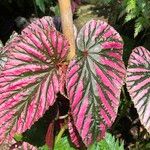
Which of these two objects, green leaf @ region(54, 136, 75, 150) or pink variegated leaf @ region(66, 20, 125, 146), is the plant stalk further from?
green leaf @ region(54, 136, 75, 150)

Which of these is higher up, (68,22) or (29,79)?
(68,22)

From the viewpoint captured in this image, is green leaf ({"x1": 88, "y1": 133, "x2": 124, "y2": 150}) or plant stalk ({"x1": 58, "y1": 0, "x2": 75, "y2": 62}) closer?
plant stalk ({"x1": 58, "y1": 0, "x2": 75, "y2": 62})

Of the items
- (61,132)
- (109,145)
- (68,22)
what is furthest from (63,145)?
(68,22)

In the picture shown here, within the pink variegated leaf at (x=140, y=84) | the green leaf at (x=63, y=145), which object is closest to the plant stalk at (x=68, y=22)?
the pink variegated leaf at (x=140, y=84)

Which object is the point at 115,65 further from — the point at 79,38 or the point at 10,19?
the point at 10,19

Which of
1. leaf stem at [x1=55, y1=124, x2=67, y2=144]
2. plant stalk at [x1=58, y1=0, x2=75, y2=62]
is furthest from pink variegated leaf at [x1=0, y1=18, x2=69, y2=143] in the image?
leaf stem at [x1=55, y1=124, x2=67, y2=144]

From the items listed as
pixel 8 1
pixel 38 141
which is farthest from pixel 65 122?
pixel 8 1

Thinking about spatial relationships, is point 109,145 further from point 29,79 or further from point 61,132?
point 29,79
